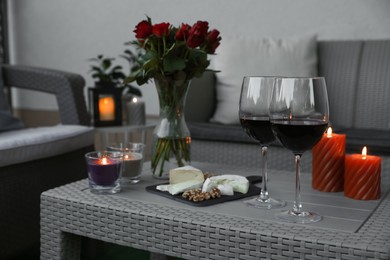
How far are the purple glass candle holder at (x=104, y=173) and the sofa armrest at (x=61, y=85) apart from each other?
958mm

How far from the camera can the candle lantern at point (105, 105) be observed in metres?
2.50

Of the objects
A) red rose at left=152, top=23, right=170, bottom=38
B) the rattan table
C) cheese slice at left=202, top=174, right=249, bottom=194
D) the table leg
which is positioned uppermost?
red rose at left=152, top=23, right=170, bottom=38

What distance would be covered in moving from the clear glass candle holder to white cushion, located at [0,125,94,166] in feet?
1.70

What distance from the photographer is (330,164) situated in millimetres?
1177

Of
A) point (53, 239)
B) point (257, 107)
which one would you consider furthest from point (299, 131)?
point (53, 239)

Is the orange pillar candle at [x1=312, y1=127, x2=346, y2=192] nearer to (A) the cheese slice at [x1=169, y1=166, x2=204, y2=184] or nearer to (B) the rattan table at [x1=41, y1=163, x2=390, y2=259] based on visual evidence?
(B) the rattan table at [x1=41, y1=163, x2=390, y2=259]

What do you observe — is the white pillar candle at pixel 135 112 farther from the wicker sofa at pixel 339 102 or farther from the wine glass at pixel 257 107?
the wine glass at pixel 257 107

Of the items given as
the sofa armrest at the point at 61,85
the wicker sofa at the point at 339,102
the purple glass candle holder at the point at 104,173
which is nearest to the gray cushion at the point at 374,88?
the wicker sofa at the point at 339,102

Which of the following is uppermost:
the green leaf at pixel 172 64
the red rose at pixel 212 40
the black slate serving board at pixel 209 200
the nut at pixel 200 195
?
the red rose at pixel 212 40

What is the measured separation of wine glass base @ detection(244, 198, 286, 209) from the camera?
103 cm

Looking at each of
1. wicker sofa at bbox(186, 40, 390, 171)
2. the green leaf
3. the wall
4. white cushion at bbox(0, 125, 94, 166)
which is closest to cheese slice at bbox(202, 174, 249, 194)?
the green leaf

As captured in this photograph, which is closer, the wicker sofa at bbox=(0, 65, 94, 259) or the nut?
the nut

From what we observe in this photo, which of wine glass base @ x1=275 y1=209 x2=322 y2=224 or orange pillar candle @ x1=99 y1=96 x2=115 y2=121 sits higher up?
orange pillar candle @ x1=99 y1=96 x2=115 y2=121

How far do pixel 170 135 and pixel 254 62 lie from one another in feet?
4.01
